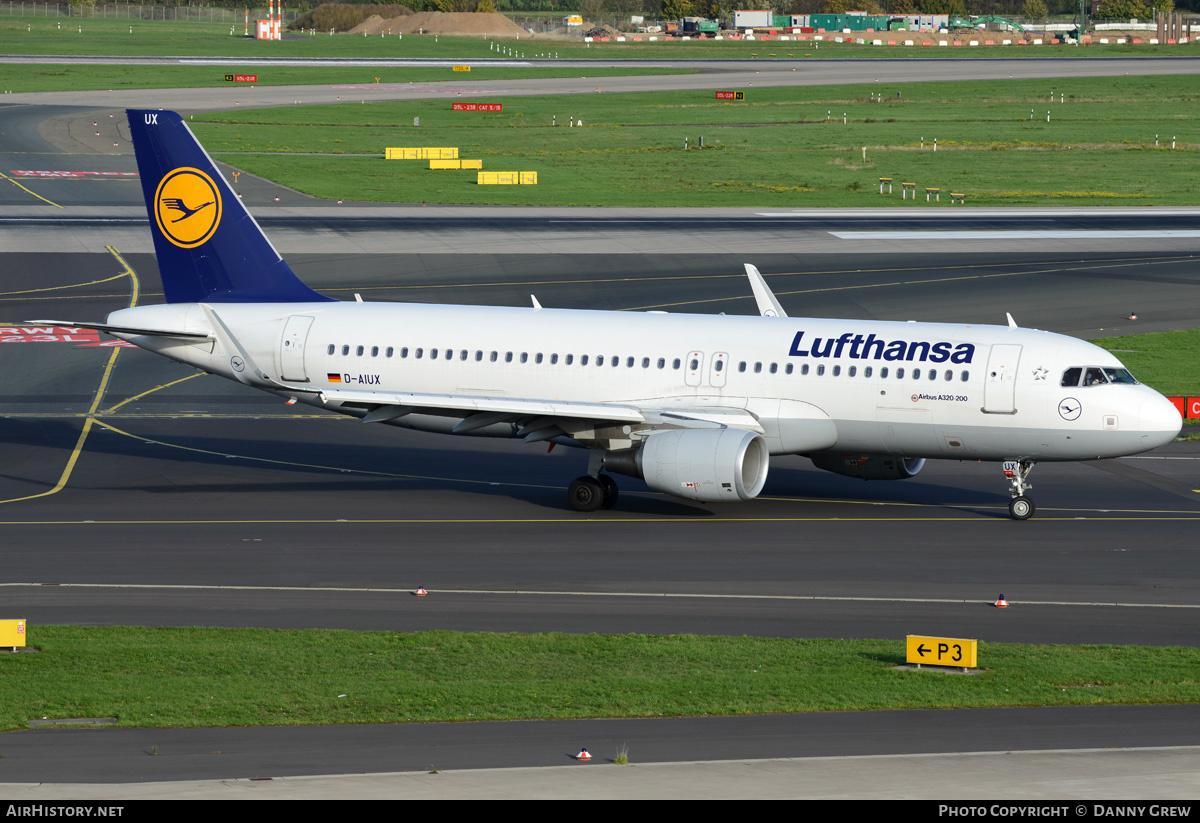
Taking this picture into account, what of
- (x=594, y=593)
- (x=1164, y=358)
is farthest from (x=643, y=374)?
(x=1164, y=358)

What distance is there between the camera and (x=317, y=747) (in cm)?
2053

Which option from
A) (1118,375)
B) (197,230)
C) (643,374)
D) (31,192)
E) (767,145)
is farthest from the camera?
(767,145)

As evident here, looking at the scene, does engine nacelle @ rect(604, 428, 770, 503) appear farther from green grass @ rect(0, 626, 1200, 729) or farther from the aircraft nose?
the aircraft nose

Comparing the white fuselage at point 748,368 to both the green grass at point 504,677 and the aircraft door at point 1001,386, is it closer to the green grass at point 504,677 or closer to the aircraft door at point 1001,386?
the aircraft door at point 1001,386

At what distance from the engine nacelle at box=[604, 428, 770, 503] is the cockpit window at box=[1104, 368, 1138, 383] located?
Answer: 27.9ft

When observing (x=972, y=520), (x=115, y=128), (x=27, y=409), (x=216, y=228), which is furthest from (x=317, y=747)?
(x=115, y=128)

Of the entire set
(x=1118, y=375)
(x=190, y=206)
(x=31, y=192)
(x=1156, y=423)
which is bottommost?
(x=1156, y=423)

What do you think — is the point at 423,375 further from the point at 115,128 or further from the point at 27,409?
the point at 115,128

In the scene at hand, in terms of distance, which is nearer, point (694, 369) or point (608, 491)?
point (694, 369)

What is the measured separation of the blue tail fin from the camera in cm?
4184

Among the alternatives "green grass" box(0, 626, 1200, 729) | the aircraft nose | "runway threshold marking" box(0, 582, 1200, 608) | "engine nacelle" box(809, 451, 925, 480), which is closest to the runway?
"runway threshold marking" box(0, 582, 1200, 608)

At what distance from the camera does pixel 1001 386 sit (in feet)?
117

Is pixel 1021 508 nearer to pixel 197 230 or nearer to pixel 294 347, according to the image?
pixel 294 347

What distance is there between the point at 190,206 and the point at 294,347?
5508 mm
